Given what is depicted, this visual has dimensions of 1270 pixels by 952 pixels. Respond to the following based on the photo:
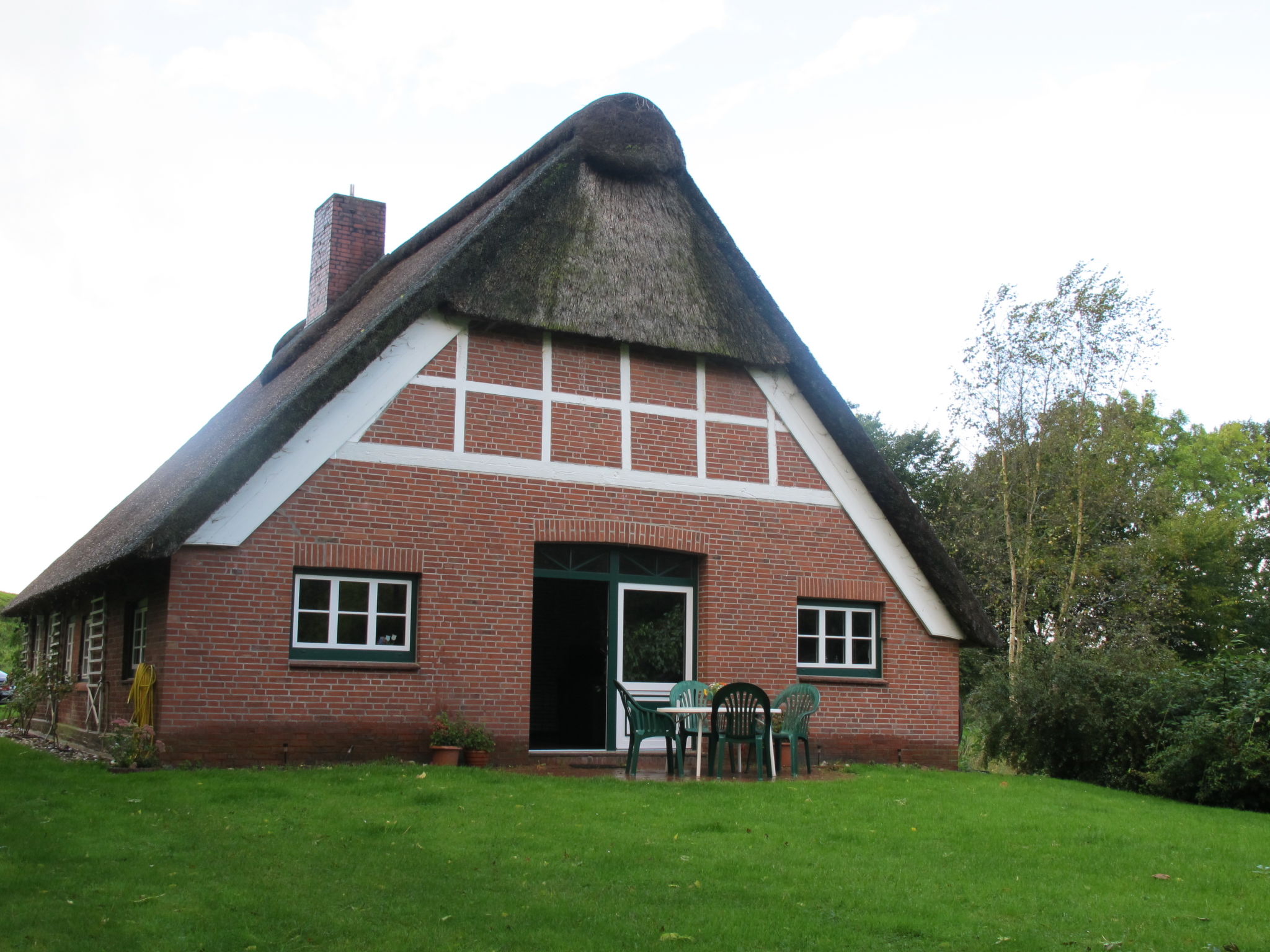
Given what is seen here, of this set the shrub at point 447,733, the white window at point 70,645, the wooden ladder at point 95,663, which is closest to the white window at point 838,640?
the shrub at point 447,733

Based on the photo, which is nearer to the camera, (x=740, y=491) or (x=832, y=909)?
(x=832, y=909)

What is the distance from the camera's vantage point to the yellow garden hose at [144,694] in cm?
1070

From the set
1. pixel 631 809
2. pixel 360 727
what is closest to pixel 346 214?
pixel 360 727

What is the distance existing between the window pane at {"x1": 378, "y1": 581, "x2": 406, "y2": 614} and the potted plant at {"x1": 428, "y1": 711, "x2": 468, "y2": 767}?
1120 mm

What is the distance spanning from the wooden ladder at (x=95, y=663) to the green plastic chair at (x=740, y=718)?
6.93m

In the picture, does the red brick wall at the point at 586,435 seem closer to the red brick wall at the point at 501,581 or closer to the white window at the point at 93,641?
the red brick wall at the point at 501,581

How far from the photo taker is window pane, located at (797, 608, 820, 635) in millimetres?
13883

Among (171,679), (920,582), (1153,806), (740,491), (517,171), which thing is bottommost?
(1153,806)

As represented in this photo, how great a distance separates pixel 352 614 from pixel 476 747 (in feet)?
5.73

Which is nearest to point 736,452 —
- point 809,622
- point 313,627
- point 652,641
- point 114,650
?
point 809,622

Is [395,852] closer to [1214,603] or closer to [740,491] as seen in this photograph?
[740,491]

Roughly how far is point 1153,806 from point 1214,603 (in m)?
26.5

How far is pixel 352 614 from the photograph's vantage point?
11.5 meters

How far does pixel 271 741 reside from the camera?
35.8ft
